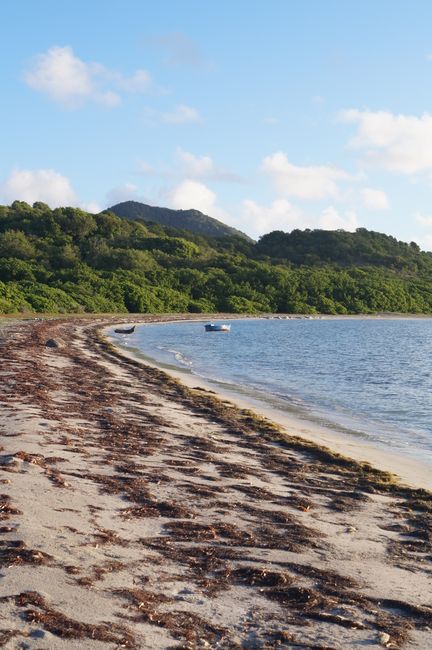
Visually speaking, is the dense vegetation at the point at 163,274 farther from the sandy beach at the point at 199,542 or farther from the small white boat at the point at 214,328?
the sandy beach at the point at 199,542

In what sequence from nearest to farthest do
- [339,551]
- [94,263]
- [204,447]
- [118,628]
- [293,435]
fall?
[118,628] < [339,551] < [204,447] < [293,435] < [94,263]

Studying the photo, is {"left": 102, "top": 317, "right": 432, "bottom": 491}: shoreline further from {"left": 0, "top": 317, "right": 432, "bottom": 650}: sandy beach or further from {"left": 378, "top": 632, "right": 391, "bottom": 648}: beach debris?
{"left": 378, "top": 632, "right": 391, "bottom": 648}: beach debris

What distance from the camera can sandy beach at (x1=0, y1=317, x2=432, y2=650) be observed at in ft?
17.9

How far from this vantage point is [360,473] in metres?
12.1

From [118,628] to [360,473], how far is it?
24.9 feet

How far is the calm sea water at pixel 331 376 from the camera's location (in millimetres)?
19312

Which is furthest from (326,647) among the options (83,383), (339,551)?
(83,383)

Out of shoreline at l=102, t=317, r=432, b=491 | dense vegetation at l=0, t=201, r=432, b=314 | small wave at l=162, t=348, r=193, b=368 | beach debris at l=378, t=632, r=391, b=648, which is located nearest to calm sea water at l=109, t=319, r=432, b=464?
small wave at l=162, t=348, r=193, b=368

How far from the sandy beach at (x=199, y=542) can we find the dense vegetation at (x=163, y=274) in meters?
63.8

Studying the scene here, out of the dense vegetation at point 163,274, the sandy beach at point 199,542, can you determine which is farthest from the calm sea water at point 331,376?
the dense vegetation at point 163,274

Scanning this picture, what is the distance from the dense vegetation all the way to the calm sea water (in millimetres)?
33365

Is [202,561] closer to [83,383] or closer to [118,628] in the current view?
[118,628]

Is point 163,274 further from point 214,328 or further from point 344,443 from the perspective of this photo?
point 344,443

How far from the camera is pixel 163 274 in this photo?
379 ft
